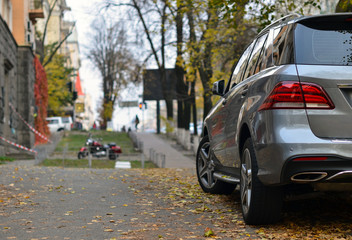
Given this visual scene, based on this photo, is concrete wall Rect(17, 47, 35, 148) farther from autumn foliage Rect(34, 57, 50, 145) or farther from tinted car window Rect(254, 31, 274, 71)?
tinted car window Rect(254, 31, 274, 71)

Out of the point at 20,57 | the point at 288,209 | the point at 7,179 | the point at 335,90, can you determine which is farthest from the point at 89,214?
the point at 20,57

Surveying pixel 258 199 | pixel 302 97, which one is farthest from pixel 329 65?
pixel 258 199

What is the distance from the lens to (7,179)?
1118 centimetres

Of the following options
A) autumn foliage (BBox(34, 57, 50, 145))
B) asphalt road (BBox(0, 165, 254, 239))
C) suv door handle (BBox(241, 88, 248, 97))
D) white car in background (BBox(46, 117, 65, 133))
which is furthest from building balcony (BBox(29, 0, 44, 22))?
suv door handle (BBox(241, 88, 248, 97))

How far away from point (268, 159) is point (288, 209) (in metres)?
1.88

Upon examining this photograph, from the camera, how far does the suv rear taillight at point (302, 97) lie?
5112 mm

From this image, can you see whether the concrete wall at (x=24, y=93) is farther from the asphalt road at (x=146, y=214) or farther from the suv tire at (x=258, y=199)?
the suv tire at (x=258, y=199)

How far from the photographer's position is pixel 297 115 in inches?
201

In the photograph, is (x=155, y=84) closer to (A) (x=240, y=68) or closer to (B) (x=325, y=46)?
(A) (x=240, y=68)

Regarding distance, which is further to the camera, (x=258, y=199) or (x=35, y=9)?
(x=35, y=9)

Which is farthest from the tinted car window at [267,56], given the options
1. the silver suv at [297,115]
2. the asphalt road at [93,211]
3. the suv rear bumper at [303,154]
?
the asphalt road at [93,211]

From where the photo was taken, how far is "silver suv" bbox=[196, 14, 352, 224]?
5004 millimetres

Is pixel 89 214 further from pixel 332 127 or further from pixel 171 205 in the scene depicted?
pixel 332 127

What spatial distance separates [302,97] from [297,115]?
0.15 m
